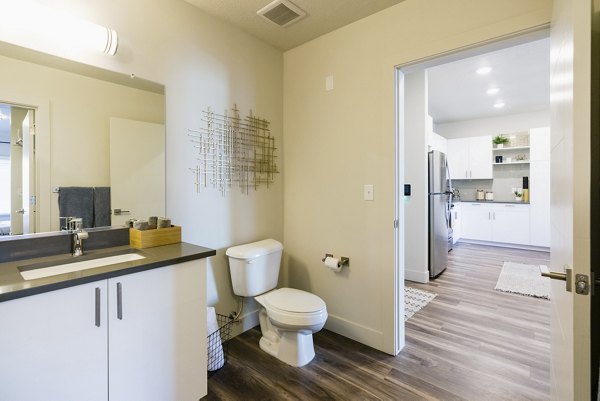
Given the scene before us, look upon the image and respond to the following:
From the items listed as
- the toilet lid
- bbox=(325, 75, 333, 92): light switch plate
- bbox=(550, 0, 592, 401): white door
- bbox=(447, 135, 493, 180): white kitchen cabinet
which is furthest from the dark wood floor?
bbox=(447, 135, 493, 180): white kitchen cabinet

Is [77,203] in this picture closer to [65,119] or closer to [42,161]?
[42,161]

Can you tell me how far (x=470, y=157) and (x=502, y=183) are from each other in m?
0.84

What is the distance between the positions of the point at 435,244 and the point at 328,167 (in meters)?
2.20

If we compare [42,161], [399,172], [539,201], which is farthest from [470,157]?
[42,161]

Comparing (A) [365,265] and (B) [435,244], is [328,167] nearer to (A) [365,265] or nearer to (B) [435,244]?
(A) [365,265]

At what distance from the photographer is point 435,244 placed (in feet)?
12.3

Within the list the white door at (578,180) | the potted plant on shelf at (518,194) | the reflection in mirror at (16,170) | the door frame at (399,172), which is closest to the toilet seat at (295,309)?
the door frame at (399,172)

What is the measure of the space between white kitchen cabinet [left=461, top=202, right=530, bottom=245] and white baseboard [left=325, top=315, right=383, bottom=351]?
15.8ft

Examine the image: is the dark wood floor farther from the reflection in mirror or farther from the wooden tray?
the reflection in mirror

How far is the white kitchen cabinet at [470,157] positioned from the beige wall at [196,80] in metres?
4.98

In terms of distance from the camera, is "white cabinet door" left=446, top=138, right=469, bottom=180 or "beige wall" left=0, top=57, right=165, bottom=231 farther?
"white cabinet door" left=446, top=138, right=469, bottom=180

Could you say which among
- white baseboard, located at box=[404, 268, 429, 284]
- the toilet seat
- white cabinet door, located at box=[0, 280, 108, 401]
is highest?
white cabinet door, located at box=[0, 280, 108, 401]

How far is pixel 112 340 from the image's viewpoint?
1.22 meters

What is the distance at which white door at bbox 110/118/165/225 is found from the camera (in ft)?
5.54
